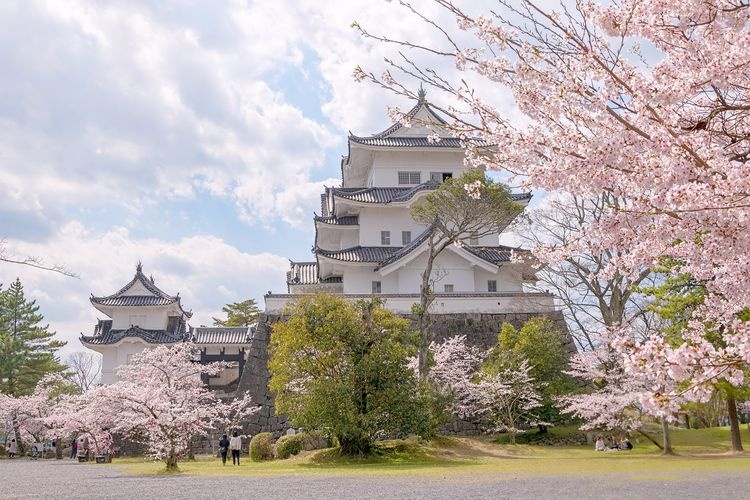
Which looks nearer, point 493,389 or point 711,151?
point 711,151

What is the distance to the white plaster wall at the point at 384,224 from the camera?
94.7 feet

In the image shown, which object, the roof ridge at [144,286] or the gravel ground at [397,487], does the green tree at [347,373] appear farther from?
the roof ridge at [144,286]

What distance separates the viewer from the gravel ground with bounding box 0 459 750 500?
28.1 ft

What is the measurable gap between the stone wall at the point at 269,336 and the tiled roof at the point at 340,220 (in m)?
6.14

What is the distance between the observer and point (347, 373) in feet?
53.2

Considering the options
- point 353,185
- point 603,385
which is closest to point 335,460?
point 603,385

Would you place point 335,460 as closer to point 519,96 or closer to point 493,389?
point 493,389

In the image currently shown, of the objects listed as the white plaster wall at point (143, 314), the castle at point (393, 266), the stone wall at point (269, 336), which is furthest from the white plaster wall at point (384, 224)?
the white plaster wall at point (143, 314)

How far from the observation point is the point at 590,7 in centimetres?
487

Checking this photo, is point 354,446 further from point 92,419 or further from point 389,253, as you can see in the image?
point 389,253

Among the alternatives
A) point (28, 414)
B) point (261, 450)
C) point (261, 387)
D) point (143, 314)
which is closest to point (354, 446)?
point (261, 450)

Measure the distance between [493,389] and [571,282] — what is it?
558 cm

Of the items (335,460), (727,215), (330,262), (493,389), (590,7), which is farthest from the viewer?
(330,262)

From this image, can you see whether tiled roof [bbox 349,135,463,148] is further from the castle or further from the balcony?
the balcony
